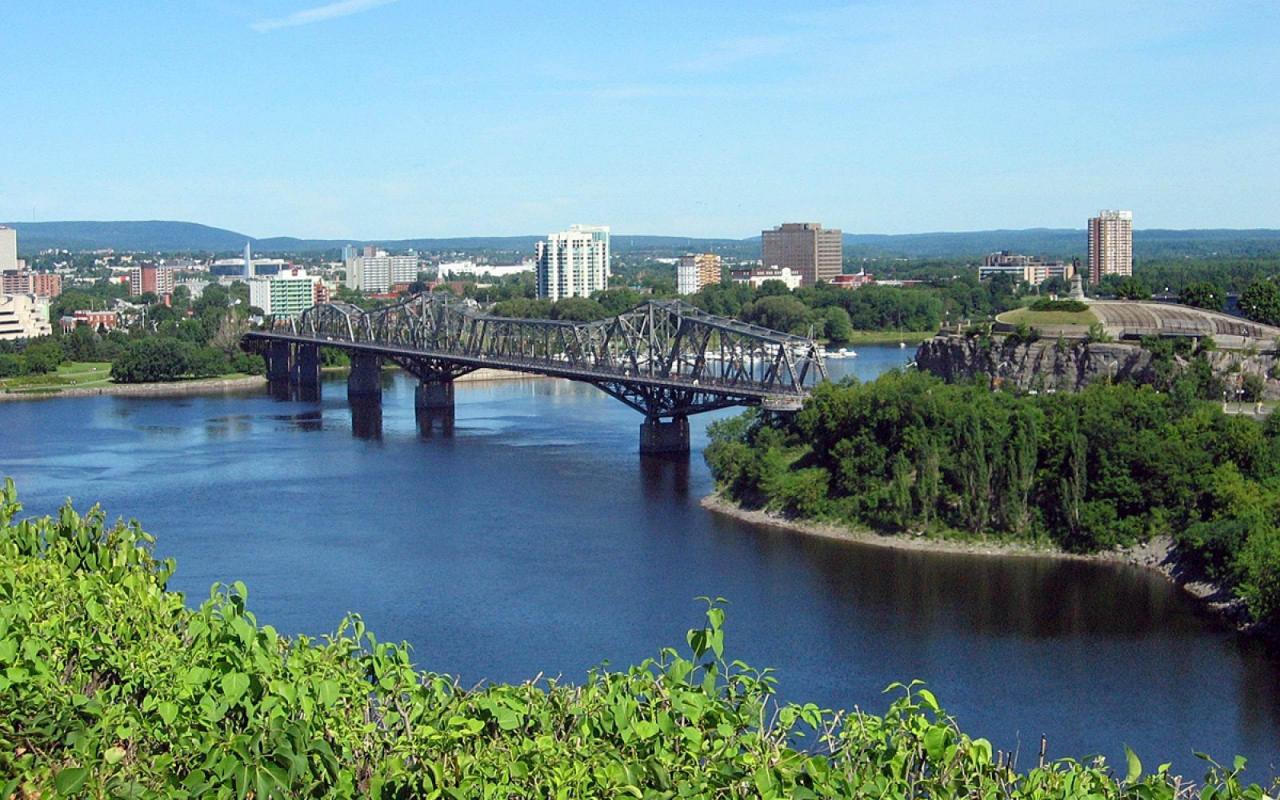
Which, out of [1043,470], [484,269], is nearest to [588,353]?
[1043,470]

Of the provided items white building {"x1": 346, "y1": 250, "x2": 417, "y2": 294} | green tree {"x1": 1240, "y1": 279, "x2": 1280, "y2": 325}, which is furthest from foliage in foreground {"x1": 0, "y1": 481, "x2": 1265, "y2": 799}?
white building {"x1": 346, "y1": 250, "x2": 417, "y2": 294}

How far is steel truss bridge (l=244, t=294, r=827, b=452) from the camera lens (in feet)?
106

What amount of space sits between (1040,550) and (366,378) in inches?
1075

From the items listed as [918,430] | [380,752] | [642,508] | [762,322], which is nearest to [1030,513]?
[918,430]

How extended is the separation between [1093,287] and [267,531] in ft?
170

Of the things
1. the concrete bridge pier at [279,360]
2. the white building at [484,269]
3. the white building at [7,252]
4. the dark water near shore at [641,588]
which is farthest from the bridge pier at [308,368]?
the white building at [484,269]

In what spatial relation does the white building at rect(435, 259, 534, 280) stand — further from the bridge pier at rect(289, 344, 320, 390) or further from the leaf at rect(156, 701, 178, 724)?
the leaf at rect(156, 701, 178, 724)

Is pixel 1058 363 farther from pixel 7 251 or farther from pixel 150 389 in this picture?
pixel 7 251

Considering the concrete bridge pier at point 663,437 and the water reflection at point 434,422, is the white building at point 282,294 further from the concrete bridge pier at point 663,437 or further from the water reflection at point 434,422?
the concrete bridge pier at point 663,437

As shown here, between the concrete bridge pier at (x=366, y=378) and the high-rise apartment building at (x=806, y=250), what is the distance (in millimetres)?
63633

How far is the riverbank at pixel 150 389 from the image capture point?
46.9 m

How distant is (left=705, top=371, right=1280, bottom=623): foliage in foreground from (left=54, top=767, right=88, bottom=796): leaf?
47.4 feet

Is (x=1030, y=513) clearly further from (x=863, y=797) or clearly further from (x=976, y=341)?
(x=863, y=797)

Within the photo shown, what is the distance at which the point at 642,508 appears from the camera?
25.7m
